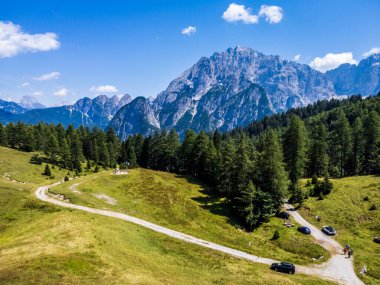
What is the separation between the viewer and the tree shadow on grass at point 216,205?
72812mm

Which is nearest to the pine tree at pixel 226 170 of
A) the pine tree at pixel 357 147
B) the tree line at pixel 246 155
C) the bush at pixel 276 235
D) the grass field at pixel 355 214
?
the tree line at pixel 246 155

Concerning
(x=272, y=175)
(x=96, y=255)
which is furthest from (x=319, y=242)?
(x=96, y=255)

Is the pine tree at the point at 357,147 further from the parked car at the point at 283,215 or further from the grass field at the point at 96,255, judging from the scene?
the grass field at the point at 96,255

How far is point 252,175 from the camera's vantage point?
267ft

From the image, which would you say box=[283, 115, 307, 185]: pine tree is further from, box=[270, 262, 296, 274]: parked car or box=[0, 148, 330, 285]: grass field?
box=[0, 148, 330, 285]: grass field

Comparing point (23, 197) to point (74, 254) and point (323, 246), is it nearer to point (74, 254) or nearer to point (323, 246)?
point (74, 254)

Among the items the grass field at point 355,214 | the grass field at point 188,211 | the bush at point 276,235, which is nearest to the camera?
the grass field at point 355,214

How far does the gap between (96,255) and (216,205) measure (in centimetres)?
4593

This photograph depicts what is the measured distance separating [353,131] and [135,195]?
273ft

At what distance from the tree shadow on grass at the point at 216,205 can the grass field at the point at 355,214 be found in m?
18.6

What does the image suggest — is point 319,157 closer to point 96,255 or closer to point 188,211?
point 188,211

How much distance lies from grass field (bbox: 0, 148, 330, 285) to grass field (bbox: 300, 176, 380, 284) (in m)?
21.0

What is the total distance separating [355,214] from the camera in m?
74.0

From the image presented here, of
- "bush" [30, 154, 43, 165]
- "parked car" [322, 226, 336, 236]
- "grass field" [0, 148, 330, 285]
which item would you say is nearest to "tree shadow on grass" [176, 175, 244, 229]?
"parked car" [322, 226, 336, 236]
